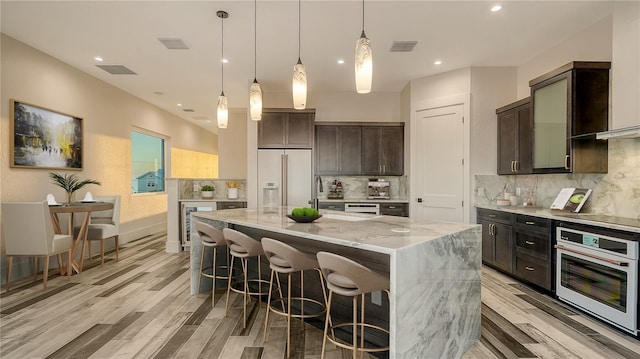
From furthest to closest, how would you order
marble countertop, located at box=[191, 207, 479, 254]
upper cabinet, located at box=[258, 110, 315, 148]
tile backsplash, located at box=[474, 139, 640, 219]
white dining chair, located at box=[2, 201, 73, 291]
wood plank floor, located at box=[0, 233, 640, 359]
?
upper cabinet, located at box=[258, 110, 315, 148] → white dining chair, located at box=[2, 201, 73, 291] → tile backsplash, located at box=[474, 139, 640, 219] → wood plank floor, located at box=[0, 233, 640, 359] → marble countertop, located at box=[191, 207, 479, 254]

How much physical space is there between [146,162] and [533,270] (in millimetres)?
7889

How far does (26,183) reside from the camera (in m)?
4.35

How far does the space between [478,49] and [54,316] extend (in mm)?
5612

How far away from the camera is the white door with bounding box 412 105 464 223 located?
5.23 meters

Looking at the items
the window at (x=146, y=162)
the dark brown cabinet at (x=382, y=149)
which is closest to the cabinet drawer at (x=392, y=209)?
the dark brown cabinet at (x=382, y=149)

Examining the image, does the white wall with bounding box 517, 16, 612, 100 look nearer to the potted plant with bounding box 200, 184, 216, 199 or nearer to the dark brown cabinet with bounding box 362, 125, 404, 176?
the dark brown cabinet with bounding box 362, 125, 404, 176

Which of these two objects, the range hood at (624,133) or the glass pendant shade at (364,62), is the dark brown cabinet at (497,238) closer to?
the range hood at (624,133)

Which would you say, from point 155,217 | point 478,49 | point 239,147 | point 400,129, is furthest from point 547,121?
point 155,217

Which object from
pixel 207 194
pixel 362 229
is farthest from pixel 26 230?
pixel 362 229

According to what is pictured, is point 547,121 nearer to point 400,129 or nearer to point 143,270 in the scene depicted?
point 400,129

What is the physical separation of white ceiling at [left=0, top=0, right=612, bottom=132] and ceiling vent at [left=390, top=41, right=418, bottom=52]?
0.08 metres

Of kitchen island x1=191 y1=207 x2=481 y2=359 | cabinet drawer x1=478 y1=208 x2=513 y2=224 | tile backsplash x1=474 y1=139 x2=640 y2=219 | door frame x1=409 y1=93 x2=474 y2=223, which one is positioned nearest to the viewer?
kitchen island x1=191 y1=207 x2=481 y2=359

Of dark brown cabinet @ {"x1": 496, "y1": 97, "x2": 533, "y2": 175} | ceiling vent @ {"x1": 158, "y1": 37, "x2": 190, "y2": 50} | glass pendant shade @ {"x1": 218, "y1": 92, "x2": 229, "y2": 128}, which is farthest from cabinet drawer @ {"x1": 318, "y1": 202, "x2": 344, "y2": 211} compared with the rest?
ceiling vent @ {"x1": 158, "y1": 37, "x2": 190, "y2": 50}

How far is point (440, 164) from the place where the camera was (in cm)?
544
